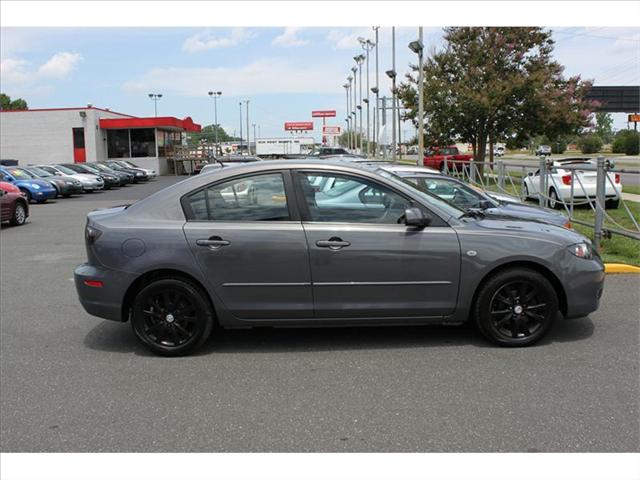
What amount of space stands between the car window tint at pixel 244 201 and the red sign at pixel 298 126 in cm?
9687

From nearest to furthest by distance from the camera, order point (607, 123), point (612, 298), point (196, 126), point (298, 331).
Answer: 1. point (298, 331)
2. point (612, 298)
3. point (196, 126)
4. point (607, 123)

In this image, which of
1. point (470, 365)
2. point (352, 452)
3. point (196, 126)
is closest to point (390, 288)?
point (470, 365)

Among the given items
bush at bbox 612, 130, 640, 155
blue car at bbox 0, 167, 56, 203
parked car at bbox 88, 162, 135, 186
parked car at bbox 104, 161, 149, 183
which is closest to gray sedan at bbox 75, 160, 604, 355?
blue car at bbox 0, 167, 56, 203

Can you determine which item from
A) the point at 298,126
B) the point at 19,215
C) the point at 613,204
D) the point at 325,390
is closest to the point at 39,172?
the point at 19,215

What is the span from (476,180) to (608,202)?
5.72 meters

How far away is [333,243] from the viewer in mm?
4781

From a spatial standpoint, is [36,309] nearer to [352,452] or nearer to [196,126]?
[352,452]

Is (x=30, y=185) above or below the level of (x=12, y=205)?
above

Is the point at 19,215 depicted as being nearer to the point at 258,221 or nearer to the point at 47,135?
the point at 258,221

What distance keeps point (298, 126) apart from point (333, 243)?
9851 cm

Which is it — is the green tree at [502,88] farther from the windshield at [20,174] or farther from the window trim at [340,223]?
the window trim at [340,223]

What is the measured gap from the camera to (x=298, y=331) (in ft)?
18.3

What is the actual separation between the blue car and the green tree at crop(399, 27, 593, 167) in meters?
16.5

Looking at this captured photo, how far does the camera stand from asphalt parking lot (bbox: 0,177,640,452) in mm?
3490
